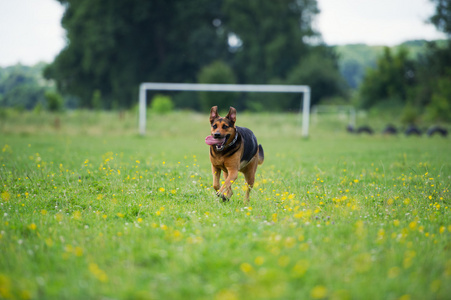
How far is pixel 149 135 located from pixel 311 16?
37472 mm

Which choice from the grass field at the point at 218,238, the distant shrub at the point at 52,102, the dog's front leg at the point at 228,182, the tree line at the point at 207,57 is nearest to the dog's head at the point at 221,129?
the dog's front leg at the point at 228,182

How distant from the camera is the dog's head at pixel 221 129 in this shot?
18.4 feet

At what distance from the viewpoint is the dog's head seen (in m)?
5.61

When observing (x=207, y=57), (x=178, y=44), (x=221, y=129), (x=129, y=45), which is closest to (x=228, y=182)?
(x=221, y=129)

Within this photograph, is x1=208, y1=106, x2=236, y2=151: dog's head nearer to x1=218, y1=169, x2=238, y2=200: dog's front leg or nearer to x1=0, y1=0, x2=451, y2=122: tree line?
x1=218, y1=169, x2=238, y2=200: dog's front leg

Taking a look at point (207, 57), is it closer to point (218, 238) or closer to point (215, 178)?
point (215, 178)

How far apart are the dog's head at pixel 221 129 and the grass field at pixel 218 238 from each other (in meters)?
0.90

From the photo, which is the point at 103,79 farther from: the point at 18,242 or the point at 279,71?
the point at 18,242

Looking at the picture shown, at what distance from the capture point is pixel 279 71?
52750 mm

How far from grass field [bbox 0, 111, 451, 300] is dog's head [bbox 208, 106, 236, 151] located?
899 millimetres

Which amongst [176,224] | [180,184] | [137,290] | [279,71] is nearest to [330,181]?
[180,184]

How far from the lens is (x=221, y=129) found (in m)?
5.70

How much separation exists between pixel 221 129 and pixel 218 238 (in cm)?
211

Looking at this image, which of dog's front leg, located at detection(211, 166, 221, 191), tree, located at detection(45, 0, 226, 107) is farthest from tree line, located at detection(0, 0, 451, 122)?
dog's front leg, located at detection(211, 166, 221, 191)
